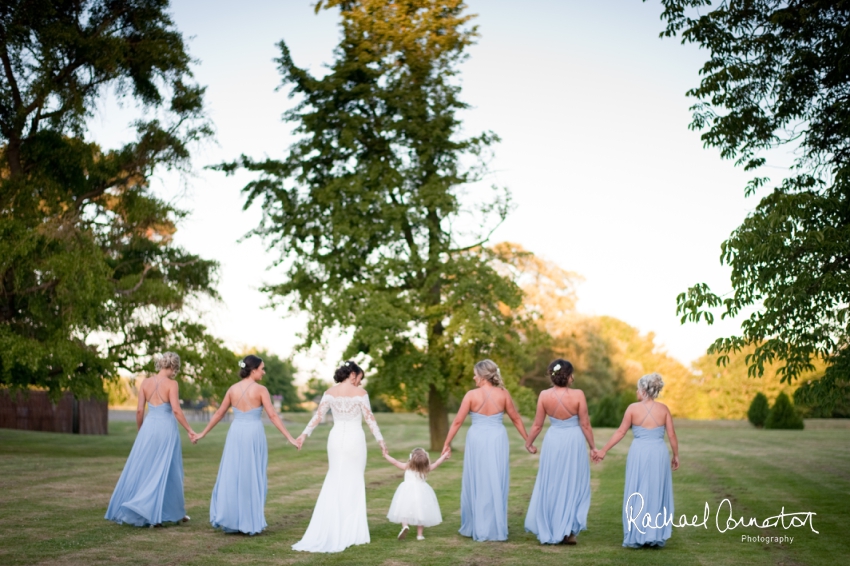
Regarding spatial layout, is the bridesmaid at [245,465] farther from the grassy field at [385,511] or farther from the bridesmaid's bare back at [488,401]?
the bridesmaid's bare back at [488,401]

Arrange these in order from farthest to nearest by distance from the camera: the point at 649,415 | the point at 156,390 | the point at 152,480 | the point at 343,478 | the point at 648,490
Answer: the point at 156,390 → the point at 152,480 → the point at 649,415 → the point at 343,478 → the point at 648,490

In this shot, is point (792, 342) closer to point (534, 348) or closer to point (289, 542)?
point (289, 542)

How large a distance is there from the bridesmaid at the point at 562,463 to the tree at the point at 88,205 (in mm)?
14943

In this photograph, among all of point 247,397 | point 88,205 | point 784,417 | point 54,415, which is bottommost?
point 784,417

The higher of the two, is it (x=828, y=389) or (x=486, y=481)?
(x=828, y=389)

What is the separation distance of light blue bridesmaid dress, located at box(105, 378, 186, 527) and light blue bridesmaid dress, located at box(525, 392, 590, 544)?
15.5 ft

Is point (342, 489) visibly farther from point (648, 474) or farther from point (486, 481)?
point (648, 474)

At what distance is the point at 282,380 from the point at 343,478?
66.3 metres

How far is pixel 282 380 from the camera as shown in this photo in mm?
75062

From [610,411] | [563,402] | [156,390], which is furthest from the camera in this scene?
[610,411]

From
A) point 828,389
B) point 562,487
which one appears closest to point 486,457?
point 562,487

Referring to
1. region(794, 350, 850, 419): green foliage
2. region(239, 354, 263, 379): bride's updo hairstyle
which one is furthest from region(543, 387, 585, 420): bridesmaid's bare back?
region(794, 350, 850, 419): green foliage

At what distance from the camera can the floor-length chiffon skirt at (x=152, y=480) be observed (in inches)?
427

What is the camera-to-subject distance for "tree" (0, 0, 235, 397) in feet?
72.1
